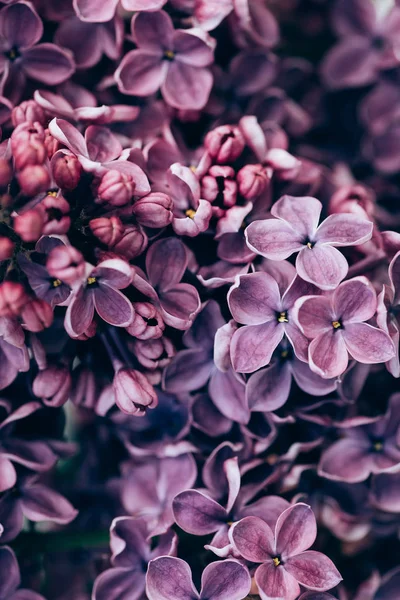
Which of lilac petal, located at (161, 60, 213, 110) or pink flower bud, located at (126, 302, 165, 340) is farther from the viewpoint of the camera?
lilac petal, located at (161, 60, 213, 110)

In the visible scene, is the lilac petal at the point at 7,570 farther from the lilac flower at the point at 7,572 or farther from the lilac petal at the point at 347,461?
the lilac petal at the point at 347,461

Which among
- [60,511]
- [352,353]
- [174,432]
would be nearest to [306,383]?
[352,353]

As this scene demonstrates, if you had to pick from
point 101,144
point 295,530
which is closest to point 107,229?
point 101,144

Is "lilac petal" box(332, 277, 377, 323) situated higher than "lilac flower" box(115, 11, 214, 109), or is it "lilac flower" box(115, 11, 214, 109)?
"lilac flower" box(115, 11, 214, 109)

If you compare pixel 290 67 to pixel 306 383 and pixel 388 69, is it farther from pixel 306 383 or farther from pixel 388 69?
pixel 306 383

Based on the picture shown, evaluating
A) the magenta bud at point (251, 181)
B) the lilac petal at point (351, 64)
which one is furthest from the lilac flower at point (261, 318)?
the lilac petal at point (351, 64)

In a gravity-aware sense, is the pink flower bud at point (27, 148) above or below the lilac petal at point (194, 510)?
above

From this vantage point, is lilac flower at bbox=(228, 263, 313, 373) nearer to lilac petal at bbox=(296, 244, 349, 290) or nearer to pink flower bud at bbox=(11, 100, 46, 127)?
lilac petal at bbox=(296, 244, 349, 290)

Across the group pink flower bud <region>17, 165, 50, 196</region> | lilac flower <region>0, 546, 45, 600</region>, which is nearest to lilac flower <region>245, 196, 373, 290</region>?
pink flower bud <region>17, 165, 50, 196</region>
